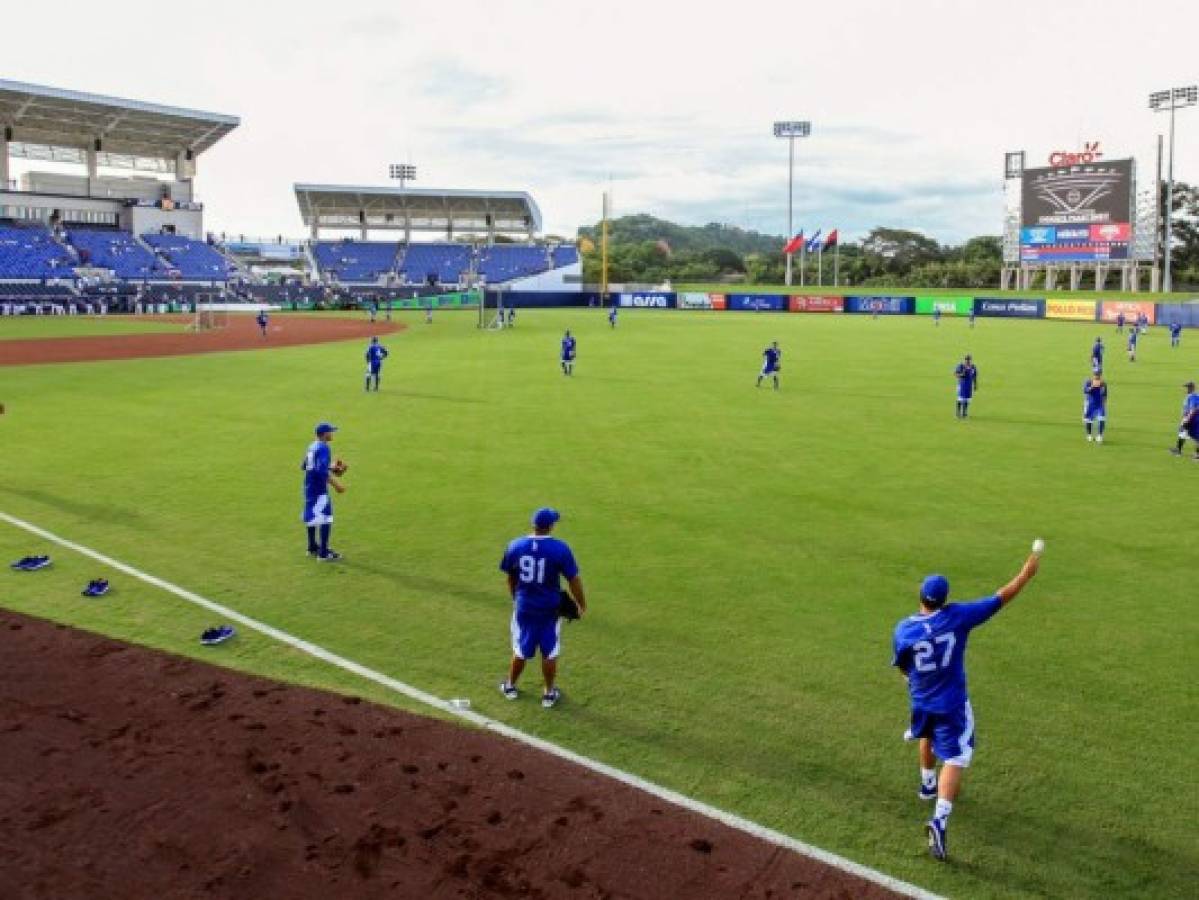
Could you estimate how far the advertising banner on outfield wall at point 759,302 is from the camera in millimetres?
92875

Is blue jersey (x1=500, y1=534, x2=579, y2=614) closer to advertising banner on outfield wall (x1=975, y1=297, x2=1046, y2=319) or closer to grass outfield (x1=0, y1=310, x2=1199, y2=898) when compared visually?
grass outfield (x1=0, y1=310, x2=1199, y2=898)

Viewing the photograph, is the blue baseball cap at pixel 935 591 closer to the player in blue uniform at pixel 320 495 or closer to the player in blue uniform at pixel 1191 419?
the player in blue uniform at pixel 320 495

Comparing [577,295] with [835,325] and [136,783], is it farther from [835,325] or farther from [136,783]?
[136,783]

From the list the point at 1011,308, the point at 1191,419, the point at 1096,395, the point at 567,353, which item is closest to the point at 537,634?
the point at 1191,419

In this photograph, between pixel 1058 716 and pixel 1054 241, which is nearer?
pixel 1058 716

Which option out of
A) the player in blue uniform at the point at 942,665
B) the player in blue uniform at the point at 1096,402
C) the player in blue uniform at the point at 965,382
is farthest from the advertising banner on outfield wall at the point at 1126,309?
the player in blue uniform at the point at 942,665

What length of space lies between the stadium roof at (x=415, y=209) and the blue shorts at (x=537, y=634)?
101506 millimetres

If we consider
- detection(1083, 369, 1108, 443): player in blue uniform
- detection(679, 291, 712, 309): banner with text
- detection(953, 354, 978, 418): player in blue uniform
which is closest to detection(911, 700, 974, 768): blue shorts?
detection(1083, 369, 1108, 443): player in blue uniform

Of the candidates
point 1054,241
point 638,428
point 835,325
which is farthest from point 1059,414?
point 1054,241

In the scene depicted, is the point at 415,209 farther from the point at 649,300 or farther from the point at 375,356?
the point at 375,356

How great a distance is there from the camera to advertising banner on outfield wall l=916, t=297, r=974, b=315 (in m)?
82.2

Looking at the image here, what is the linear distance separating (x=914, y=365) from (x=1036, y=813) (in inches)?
1350

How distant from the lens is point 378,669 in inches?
363

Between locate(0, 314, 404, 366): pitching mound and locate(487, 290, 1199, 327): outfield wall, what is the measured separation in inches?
554
